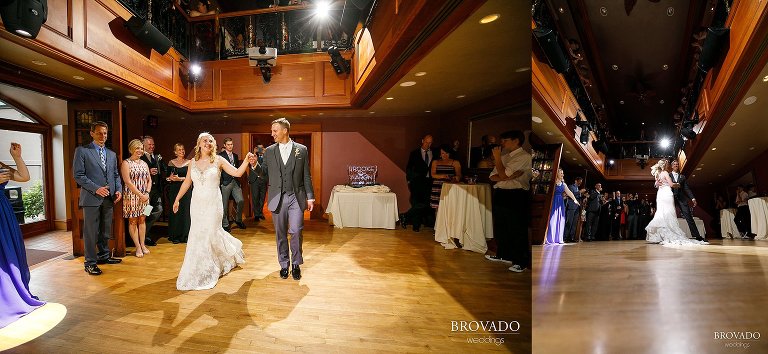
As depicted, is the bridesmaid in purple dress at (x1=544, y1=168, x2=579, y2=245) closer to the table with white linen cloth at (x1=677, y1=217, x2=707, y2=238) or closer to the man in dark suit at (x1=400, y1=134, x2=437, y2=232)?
the table with white linen cloth at (x1=677, y1=217, x2=707, y2=238)

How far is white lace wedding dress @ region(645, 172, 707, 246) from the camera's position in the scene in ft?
4.22

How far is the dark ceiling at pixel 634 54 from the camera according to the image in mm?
1332

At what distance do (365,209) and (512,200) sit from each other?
9.39 ft

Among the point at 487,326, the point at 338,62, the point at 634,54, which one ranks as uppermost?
the point at 338,62

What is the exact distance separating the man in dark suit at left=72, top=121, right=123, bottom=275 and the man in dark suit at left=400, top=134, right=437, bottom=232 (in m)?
3.91

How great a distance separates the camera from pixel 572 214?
130 centimetres

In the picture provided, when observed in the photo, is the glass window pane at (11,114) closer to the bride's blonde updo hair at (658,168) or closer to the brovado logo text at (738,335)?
the bride's blonde updo hair at (658,168)

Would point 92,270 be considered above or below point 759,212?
below

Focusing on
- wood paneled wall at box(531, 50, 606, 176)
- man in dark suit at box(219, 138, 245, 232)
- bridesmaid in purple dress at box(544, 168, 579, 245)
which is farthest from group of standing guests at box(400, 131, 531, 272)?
man in dark suit at box(219, 138, 245, 232)

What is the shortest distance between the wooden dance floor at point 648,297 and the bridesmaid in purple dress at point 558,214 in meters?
0.05

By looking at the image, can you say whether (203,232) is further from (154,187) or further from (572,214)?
(572,214)

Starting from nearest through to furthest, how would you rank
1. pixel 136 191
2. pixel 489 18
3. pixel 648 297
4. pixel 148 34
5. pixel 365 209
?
1. pixel 648 297
2. pixel 489 18
3. pixel 136 191
4. pixel 148 34
5. pixel 365 209

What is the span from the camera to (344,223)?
5246 millimetres

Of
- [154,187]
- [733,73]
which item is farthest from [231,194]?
[733,73]
